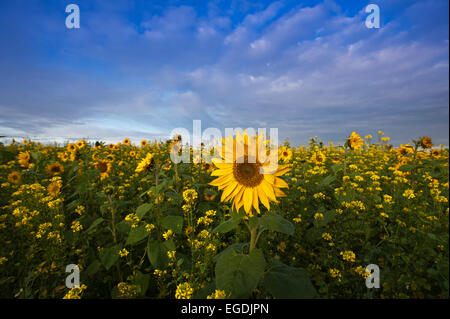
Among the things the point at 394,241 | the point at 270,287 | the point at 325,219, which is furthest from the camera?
the point at 325,219

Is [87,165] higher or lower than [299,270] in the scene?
higher

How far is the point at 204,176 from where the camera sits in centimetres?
550

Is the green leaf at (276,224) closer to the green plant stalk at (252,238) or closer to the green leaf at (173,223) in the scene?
the green plant stalk at (252,238)

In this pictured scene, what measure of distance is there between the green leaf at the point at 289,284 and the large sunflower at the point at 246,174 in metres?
0.56

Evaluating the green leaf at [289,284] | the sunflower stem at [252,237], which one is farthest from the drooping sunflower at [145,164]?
the green leaf at [289,284]

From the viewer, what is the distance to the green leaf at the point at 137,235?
2.34 meters

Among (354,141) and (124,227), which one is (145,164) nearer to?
(124,227)

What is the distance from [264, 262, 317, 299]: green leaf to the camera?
1447 mm

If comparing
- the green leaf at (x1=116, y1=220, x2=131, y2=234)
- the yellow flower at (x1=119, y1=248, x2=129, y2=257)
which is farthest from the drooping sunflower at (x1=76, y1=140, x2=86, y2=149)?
the yellow flower at (x1=119, y1=248, x2=129, y2=257)

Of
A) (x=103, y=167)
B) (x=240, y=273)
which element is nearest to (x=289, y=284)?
(x=240, y=273)

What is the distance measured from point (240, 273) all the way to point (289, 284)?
41 cm
